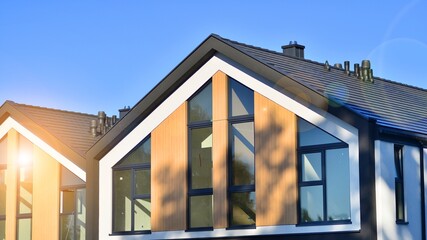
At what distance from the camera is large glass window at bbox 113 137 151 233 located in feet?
84.3

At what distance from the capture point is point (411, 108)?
26.0 m

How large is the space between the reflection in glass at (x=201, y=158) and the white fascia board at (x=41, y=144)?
14.0 feet

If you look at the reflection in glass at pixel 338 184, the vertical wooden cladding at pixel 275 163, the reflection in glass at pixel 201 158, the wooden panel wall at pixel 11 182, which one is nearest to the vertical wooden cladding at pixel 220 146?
the reflection in glass at pixel 201 158

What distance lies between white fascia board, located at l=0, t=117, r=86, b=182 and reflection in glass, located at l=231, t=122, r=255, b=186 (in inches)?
218

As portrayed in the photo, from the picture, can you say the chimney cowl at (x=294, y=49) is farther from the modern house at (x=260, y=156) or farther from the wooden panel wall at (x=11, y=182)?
the wooden panel wall at (x=11, y=182)

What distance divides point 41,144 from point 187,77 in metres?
6.04

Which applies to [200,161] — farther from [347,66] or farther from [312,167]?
[347,66]

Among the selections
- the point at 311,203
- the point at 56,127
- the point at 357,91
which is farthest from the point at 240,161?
the point at 56,127

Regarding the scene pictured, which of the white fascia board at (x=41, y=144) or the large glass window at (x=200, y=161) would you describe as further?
the white fascia board at (x=41, y=144)

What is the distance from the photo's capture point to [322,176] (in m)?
22.2

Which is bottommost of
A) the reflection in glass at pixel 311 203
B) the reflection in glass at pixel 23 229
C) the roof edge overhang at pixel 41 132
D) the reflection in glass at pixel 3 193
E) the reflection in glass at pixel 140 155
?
the reflection in glass at pixel 23 229

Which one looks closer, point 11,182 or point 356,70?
point 356,70

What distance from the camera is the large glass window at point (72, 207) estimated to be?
27922mm

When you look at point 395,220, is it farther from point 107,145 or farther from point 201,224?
point 107,145
